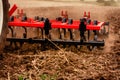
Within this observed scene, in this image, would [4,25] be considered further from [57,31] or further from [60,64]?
[57,31]

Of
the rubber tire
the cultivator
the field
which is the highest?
the rubber tire

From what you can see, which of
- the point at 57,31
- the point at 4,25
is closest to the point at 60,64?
the point at 4,25

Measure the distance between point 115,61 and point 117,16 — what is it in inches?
204

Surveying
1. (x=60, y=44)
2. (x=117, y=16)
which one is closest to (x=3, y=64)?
(x=60, y=44)

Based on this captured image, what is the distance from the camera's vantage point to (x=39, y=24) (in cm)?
627

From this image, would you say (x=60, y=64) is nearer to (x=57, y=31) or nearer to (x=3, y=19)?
(x=3, y=19)

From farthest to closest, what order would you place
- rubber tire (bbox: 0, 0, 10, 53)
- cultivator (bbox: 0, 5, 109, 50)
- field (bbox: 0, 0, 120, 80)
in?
cultivator (bbox: 0, 5, 109, 50) < rubber tire (bbox: 0, 0, 10, 53) < field (bbox: 0, 0, 120, 80)

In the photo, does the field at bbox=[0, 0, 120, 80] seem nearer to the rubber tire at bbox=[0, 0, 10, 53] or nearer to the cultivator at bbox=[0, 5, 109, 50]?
the cultivator at bbox=[0, 5, 109, 50]

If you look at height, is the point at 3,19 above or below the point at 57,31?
above

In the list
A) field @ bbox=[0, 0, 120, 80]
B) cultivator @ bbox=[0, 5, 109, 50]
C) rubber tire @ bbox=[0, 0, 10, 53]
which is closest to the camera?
field @ bbox=[0, 0, 120, 80]

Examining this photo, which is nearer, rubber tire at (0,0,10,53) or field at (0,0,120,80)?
field at (0,0,120,80)

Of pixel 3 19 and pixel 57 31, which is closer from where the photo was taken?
pixel 3 19

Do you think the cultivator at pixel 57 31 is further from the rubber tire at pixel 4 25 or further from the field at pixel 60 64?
the rubber tire at pixel 4 25

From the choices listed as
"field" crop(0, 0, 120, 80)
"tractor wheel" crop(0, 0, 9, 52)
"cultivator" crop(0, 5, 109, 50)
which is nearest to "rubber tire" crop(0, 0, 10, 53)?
"tractor wheel" crop(0, 0, 9, 52)
